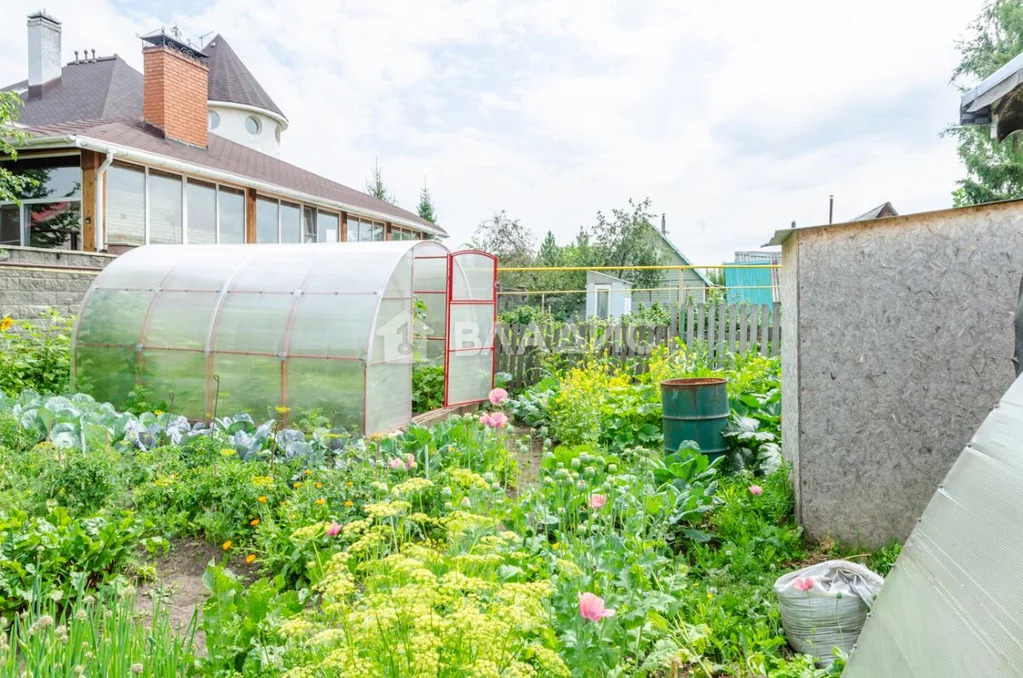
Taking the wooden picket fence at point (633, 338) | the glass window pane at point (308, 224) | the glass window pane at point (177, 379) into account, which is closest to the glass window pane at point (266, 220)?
the glass window pane at point (308, 224)

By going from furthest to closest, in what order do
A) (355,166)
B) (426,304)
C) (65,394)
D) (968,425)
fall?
(355,166), (426,304), (65,394), (968,425)

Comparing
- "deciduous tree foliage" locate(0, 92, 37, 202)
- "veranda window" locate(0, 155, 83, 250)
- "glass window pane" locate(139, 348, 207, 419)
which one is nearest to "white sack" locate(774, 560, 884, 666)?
"glass window pane" locate(139, 348, 207, 419)

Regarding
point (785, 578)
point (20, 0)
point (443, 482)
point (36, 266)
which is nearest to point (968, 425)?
point (785, 578)

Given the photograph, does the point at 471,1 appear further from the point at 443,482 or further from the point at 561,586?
the point at 561,586

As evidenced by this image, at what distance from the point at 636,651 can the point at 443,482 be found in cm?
187

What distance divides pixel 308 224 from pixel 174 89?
425 centimetres

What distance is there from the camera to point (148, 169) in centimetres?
1273

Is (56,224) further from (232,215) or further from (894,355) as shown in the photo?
(894,355)

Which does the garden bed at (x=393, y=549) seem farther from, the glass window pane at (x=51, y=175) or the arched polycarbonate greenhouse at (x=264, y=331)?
the glass window pane at (x=51, y=175)

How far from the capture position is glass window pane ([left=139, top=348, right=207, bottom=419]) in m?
7.25

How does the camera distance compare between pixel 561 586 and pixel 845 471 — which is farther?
pixel 845 471

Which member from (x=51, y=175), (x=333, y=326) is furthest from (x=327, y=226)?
(x=333, y=326)

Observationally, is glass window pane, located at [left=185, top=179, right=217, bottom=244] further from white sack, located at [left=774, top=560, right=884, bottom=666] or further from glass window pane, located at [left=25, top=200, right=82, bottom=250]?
white sack, located at [left=774, top=560, right=884, bottom=666]

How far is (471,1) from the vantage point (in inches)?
224
